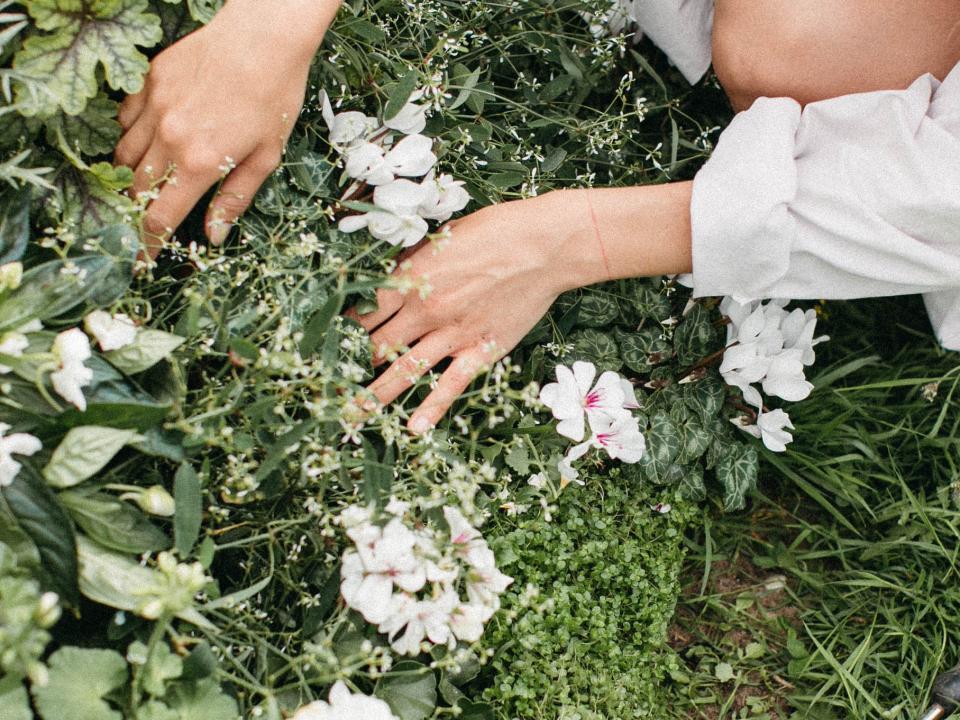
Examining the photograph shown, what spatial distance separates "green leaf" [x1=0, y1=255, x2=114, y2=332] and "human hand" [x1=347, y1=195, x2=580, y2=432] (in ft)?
1.27

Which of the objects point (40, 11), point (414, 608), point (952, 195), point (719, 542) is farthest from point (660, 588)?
point (40, 11)

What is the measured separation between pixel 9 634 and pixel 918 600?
1.64 metres

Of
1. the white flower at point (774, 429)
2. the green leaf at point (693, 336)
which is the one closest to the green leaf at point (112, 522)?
the green leaf at point (693, 336)

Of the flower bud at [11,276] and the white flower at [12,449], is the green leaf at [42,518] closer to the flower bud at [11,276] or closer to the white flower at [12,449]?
the white flower at [12,449]

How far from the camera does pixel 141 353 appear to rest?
1102 millimetres

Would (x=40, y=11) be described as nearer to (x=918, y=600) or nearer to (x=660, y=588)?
(x=660, y=588)

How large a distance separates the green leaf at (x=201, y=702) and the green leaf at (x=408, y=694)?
0.28 m

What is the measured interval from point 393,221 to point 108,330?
42cm

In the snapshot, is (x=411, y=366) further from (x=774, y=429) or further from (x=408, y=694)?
(x=774, y=429)

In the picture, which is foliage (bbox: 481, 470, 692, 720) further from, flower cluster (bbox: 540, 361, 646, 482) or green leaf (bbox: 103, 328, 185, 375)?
green leaf (bbox: 103, 328, 185, 375)

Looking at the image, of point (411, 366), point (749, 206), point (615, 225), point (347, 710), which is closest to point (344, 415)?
point (411, 366)

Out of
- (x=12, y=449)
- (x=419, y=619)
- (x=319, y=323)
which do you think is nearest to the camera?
(x=12, y=449)

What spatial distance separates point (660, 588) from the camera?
62.0 inches

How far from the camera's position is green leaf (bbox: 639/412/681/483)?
5.23ft
